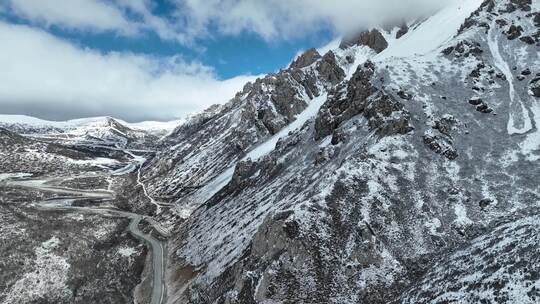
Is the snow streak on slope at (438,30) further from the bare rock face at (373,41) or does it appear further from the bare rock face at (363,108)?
the bare rock face at (373,41)

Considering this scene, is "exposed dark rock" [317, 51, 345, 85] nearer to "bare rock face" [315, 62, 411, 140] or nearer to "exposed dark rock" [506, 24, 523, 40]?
"exposed dark rock" [506, 24, 523, 40]

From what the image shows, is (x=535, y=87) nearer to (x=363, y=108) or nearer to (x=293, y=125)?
(x=363, y=108)

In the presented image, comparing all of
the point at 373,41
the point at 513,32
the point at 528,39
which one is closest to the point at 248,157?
the point at 513,32

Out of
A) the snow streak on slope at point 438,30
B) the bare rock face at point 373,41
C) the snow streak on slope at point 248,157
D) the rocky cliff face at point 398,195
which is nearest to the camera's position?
the rocky cliff face at point 398,195

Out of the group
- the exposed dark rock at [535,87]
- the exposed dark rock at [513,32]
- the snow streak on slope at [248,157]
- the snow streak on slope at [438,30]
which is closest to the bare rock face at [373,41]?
the snow streak on slope at [438,30]

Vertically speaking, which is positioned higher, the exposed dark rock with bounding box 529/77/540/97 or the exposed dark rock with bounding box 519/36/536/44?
the exposed dark rock with bounding box 519/36/536/44

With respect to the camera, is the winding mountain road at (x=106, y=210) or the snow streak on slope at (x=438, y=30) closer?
the winding mountain road at (x=106, y=210)

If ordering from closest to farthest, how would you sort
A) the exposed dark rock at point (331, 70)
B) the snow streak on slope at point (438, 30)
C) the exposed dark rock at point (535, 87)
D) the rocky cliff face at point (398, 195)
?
the rocky cliff face at point (398, 195), the exposed dark rock at point (535, 87), the snow streak on slope at point (438, 30), the exposed dark rock at point (331, 70)

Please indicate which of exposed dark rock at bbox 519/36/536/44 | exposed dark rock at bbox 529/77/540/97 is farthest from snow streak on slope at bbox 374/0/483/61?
exposed dark rock at bbox 529/77/540/97
